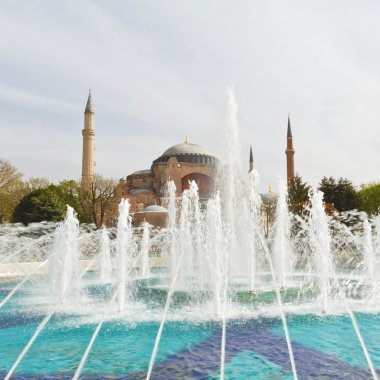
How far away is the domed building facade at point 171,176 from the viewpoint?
48.2m

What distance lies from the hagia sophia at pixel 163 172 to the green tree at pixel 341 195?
12753 mm

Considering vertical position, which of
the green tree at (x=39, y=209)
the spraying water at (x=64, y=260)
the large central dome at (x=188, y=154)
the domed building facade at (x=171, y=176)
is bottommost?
the spraying water at (x=64, y=260)

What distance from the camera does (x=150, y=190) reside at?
166ft

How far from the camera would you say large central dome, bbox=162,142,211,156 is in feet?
171

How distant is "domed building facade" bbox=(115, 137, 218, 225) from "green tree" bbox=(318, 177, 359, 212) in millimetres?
15275

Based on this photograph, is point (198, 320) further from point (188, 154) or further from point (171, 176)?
point (188, 154)

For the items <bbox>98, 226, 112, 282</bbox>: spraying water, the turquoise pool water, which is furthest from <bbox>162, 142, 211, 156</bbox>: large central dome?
the turquoise pool water

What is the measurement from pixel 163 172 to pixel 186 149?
4867 mm

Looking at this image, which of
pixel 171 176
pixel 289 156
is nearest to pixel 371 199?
pixel 289 156

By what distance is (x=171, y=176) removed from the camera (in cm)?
4822

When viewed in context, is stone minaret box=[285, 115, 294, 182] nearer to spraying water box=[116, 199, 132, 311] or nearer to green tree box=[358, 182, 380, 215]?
green tree box=[358, 182, 380, 215]

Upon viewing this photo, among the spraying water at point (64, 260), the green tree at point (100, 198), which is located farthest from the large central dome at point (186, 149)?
the spraying water at point (64, 260)

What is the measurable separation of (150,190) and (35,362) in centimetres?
4555

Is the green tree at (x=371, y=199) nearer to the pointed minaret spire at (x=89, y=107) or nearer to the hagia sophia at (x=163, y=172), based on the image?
the hagia sophia at (x=163, y=172)
